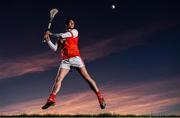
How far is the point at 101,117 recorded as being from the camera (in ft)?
60.0


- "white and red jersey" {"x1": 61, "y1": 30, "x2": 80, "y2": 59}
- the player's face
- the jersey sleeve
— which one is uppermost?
the player's face

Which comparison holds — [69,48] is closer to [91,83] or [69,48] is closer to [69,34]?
[69,34]

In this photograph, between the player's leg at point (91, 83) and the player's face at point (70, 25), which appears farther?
the player's leg at point (91, 83)

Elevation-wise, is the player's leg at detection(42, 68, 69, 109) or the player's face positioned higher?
the player's face

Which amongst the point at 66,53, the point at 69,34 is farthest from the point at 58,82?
the point at 69,34

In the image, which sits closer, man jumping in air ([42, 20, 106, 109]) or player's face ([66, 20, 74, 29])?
man jumping in air ([42, 20, 106, 109])

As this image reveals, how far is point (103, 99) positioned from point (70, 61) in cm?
233

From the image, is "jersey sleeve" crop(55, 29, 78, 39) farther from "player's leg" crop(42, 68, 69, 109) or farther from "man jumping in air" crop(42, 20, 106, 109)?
"player's leg" crop(42, 68, 69, 109)

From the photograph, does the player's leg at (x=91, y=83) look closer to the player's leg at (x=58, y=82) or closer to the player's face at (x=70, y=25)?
the player's leg at (x=58, y=82)

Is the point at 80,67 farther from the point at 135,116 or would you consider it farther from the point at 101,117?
the point at 135,116

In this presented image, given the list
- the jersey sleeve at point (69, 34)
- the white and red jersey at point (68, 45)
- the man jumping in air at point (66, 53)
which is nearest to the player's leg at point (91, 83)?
the man jumping in air at point (66, 53)

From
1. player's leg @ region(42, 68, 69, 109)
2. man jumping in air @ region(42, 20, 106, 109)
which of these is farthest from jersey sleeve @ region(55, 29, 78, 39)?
player's leg @ region(42, 68, 69, 109)

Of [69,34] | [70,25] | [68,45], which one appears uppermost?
[70,25]

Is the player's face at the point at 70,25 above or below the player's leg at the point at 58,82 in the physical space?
above
